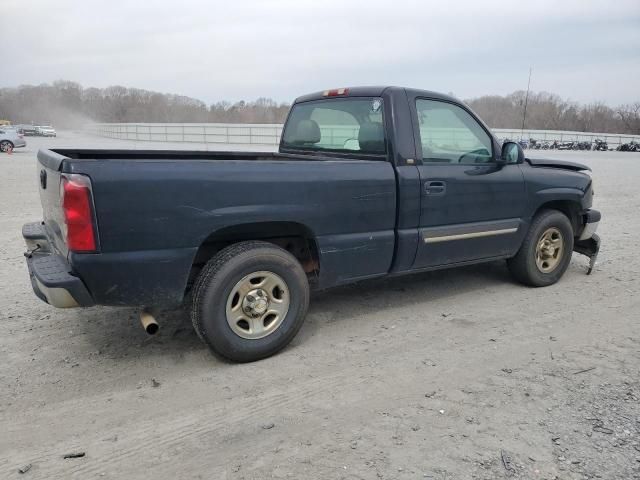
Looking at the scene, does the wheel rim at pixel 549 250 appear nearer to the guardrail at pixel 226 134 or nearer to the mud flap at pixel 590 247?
the mud flap at pixel 590 247

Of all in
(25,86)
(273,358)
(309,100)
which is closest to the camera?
(273,358)

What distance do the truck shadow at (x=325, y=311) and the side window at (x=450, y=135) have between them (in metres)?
1.37

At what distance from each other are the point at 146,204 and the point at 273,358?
1.40m

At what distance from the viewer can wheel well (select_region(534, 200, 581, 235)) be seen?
5311 millimetres

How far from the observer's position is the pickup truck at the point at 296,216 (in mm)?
3033

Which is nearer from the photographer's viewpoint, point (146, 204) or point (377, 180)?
point (146, 204)

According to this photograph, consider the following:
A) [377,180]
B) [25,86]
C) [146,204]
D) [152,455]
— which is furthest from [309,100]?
[25,86]

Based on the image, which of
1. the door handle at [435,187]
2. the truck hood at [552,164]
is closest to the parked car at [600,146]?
the truck hood at [552,164]

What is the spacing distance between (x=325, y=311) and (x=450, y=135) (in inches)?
75.5

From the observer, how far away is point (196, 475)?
241 centimetres

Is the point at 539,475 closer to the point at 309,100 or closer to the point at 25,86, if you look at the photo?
the point at 309,100

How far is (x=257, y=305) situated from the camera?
3.51 metres

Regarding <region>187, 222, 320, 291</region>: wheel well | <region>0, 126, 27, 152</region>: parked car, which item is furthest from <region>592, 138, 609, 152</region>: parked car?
<region>187, 222, 320, 291</region>: wheel well

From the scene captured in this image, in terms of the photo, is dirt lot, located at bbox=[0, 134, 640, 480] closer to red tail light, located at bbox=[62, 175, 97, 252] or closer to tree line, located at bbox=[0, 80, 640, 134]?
red tail light, located at bbox=[62, 175, 97, 252]
